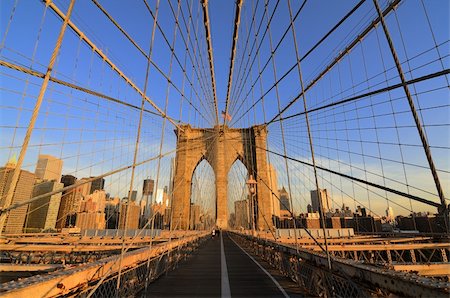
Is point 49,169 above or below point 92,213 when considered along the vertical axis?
above

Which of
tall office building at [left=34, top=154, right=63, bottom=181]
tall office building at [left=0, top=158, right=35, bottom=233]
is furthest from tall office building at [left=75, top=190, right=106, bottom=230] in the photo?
tall office building at [left=34, top=154, right=63, bottom=181]

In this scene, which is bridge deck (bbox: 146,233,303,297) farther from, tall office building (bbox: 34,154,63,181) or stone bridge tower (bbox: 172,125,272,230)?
stone bridge tower (bbox: 172,125,272,230)

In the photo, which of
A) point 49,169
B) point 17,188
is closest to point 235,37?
point 49,169

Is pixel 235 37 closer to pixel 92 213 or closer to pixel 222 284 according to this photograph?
pixel 222 284

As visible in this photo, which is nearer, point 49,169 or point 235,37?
point 49,169

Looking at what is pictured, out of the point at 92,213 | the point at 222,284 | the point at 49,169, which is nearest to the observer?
the point at 222,284

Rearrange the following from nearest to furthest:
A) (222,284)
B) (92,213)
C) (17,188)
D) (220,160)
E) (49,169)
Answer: (222,284) → (17,188) → (49,169) → (92,213) → (220,160)

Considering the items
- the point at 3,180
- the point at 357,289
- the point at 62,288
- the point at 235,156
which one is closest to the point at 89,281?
the point at 62,288

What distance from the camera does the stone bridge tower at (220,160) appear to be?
3478 cm

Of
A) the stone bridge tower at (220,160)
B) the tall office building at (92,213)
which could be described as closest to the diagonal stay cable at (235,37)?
the stone bridge tower at (220,160)

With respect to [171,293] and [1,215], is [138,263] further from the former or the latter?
[1,215]

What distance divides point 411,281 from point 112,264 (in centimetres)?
332

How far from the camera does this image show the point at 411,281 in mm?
1810

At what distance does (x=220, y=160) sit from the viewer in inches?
1513
